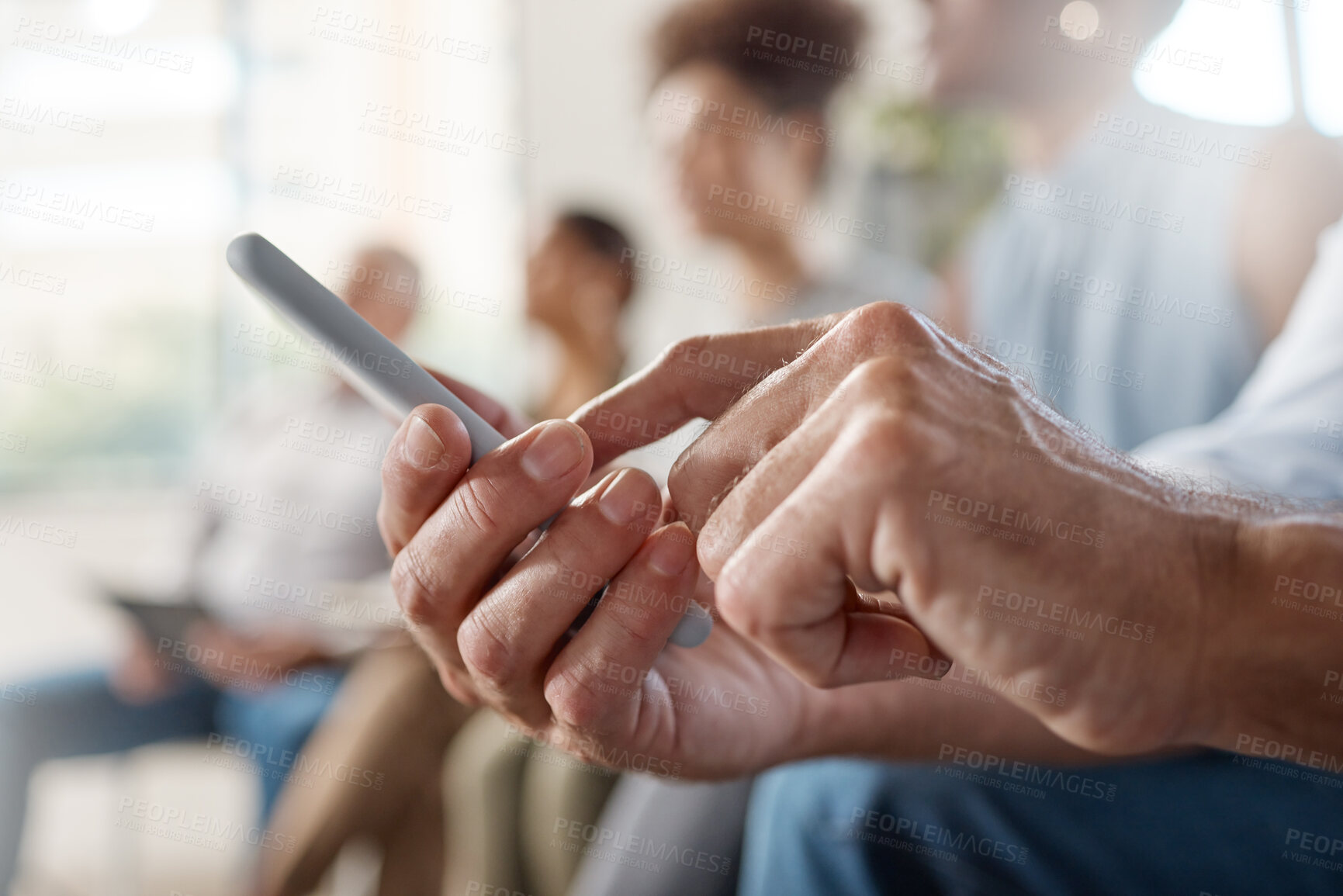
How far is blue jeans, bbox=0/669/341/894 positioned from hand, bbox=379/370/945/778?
3.55 feet

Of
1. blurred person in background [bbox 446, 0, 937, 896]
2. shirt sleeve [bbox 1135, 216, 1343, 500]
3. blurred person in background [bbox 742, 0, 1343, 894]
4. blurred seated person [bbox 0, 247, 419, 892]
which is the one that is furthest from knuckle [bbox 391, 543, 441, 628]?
blurred seated person [bbox 0, 247, 419, 892]

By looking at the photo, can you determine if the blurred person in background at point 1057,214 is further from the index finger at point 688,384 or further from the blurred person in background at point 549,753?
the index finger at point 688,384

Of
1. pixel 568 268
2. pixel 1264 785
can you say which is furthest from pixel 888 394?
pixel 568 268

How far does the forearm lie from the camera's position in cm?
36

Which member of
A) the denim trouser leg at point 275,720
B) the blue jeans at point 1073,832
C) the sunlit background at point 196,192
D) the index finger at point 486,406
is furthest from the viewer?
the sunlit background at point 196,192

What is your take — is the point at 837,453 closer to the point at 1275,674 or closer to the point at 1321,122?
the point at 1275,674

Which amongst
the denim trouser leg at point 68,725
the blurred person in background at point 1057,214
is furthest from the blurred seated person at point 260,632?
the blurred person in background at point 1057,214

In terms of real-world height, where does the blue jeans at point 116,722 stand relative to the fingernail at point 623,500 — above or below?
below

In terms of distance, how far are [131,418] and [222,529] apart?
1821 mm

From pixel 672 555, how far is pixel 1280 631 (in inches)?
10.6

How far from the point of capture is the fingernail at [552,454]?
17.5 inches

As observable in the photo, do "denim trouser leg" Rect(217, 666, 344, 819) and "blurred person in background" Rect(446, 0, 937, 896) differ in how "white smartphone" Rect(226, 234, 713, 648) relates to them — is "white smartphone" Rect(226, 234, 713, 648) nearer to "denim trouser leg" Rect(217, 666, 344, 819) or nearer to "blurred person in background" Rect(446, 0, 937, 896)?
"blurred person in background" Rect(446, 0, 937, 896)

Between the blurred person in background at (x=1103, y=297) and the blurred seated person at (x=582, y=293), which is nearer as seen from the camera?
the blurred person in background at (x=1103, y=297)

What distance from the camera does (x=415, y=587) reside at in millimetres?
501
